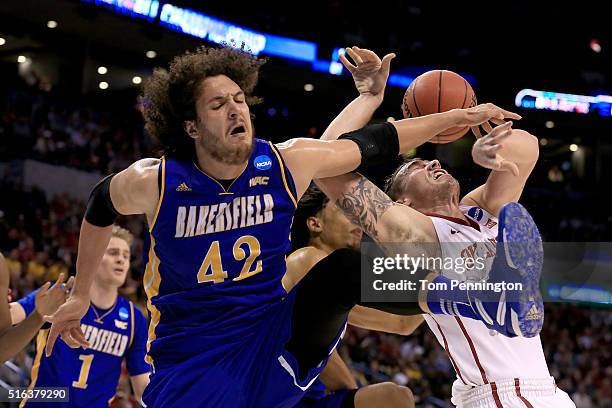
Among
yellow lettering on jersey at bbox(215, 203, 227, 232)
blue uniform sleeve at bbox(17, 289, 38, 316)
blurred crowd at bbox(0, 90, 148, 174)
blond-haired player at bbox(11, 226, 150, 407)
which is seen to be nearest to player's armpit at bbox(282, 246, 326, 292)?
yellow lettering on jersey at bbox(215, 203, 227, 232)

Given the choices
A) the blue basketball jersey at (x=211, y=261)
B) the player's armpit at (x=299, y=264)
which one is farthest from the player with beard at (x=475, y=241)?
the blue basketball jersey at (x=211, y=261)

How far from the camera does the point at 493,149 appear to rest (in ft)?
10.8

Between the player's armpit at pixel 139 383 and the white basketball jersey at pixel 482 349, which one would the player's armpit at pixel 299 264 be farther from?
the player's armpit at pixel 139 383

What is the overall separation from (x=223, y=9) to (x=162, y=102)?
45.8ft

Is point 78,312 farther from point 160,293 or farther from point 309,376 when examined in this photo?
point 309,376

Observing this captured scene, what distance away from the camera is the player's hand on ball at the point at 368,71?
386cm

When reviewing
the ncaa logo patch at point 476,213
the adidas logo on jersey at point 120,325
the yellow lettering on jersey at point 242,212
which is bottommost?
the adidas logo on jersey at point 120,325

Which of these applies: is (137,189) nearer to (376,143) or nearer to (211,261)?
(211,261)

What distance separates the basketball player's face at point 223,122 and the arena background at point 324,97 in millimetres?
4880

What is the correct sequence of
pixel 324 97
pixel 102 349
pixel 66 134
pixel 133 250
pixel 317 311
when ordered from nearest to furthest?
pixel 317 311
pixel 102 349
pixel 133 250
pixel 66 134
pixel 324 97

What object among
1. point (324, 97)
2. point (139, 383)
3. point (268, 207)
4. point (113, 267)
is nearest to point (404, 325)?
point (268, 207)

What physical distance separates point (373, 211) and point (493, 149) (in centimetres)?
60

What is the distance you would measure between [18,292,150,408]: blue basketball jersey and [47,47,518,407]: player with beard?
190 cm

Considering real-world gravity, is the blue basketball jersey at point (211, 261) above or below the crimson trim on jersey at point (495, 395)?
above
